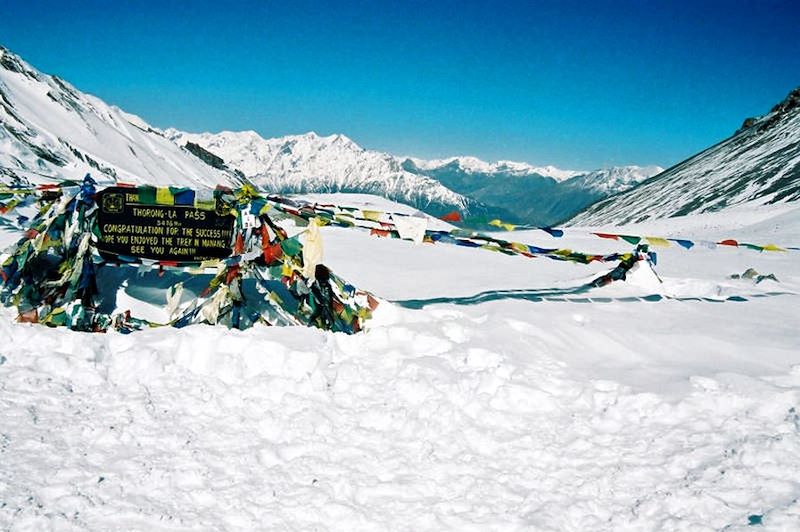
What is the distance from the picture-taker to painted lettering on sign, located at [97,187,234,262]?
634cm

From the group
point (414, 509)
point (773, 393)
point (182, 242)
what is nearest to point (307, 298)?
point (182, 242)

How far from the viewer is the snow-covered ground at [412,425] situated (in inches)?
126

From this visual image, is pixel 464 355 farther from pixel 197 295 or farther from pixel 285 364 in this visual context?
pixel 197 295

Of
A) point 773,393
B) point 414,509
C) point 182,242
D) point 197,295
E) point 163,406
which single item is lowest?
point 414,509

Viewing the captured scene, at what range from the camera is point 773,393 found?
433 centimetres

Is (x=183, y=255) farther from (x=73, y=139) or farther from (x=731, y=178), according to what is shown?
(x=731, y=178)

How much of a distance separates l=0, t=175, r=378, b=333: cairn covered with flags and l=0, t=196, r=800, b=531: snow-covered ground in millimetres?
573

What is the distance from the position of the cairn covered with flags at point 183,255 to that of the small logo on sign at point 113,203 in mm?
12

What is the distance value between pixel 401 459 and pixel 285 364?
64.1 inches

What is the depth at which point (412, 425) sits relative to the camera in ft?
13.7

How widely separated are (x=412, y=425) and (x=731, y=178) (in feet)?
362

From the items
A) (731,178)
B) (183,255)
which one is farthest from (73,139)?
(731,178)

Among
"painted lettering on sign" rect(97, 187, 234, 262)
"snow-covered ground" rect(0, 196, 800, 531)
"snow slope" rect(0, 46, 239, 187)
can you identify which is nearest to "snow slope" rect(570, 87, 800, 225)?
"snow-covered ground" rect(0, 196, 800, 531)

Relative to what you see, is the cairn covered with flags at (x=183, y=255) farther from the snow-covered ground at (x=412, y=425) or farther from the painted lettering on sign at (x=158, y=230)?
the snow-covered ground at (x=412, y=425)
